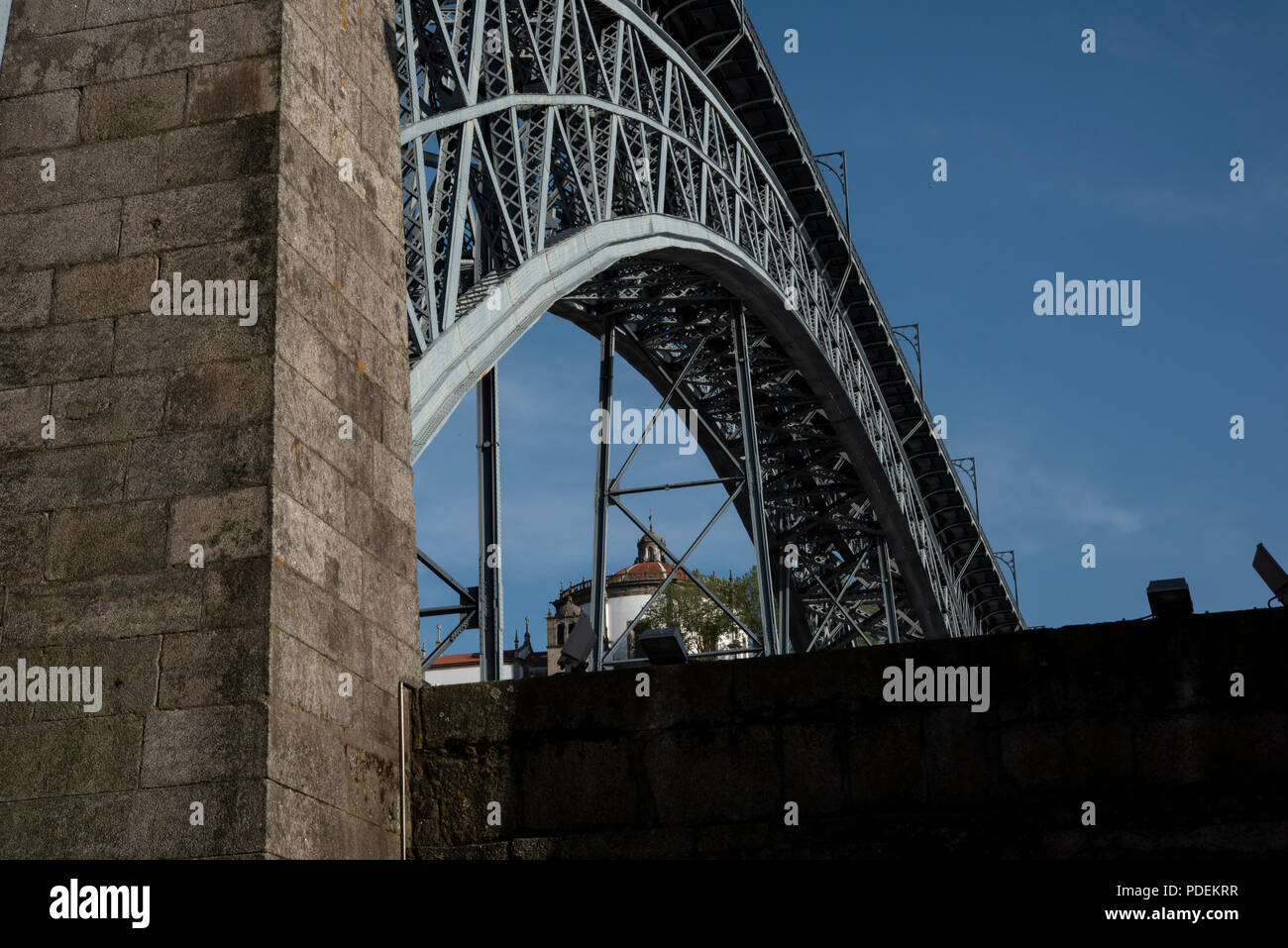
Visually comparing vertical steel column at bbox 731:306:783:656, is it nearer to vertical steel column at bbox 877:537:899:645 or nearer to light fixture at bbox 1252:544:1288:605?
vertical steel column at bbox 877:537:899:645

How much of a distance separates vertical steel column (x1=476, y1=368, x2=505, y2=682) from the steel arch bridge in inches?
1.3

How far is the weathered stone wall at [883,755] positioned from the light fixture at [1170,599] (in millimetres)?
143

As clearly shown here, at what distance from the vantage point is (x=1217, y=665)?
20.5ft

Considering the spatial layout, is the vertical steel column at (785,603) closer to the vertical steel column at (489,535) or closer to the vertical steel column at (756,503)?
the vertical steel column at (756,503)

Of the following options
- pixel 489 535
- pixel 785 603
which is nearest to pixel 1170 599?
pixel 489 535

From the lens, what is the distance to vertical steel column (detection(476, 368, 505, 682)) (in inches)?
540

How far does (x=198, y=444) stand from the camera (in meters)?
6.32

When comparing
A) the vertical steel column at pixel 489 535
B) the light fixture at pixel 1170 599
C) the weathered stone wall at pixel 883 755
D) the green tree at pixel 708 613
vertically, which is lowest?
the weathered stone wall at pixel 883 755

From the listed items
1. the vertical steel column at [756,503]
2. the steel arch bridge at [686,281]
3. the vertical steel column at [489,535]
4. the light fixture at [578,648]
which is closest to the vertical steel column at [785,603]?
the steel arch bridge at [686,281]

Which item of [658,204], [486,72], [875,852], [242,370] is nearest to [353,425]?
[242,370]

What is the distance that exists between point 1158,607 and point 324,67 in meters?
4.56

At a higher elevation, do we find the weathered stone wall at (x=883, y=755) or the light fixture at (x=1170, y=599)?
the light fixture at (x=1170, y=599)

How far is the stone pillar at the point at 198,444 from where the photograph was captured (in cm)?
597

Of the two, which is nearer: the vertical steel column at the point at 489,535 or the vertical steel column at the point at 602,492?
the vertical steel column at the point at 489,535
